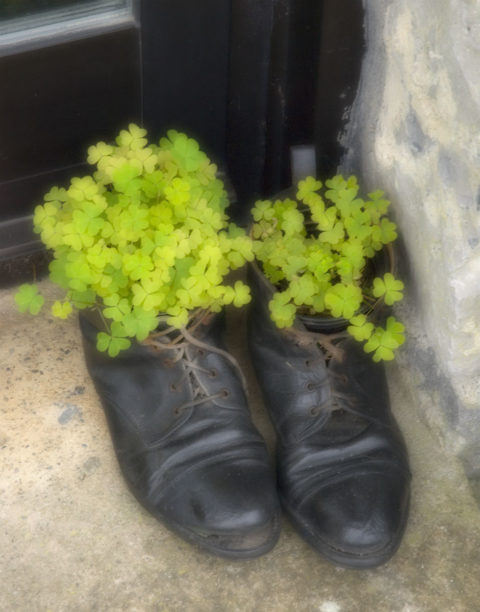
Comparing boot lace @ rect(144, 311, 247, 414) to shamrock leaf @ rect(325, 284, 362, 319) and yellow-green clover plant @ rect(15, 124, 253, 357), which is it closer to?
yellow-green clover plant @ rect(15, 124, 253, 357)

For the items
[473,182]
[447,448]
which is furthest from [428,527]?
[473,182]

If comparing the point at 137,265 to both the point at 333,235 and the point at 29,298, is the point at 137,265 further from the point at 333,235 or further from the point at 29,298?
the point at 333,235

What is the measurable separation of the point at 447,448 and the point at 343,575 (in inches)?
12.0

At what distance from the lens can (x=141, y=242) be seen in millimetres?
1365

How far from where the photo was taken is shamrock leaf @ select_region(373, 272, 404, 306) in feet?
4.62

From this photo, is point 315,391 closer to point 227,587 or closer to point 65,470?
point 227,587

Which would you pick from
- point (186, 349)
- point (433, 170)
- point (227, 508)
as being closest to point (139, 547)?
point (227, 508)

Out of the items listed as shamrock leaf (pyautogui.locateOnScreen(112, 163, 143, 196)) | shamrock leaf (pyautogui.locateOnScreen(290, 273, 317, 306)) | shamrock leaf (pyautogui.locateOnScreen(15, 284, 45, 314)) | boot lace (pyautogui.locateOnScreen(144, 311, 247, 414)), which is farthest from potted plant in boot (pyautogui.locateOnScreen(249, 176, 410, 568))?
shamrock leaf (pyautogui.locateOnScreen(15, 284, 45, 314))

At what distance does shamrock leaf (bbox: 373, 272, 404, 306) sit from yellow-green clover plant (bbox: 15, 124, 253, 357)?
205 mm

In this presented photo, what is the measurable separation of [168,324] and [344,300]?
0.28 metres

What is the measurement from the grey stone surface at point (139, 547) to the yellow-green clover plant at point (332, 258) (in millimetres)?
253

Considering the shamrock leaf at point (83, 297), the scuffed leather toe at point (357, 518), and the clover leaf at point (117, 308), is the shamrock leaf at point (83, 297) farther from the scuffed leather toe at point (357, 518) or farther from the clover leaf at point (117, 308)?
the scuffed leather toe at point (357, 518)

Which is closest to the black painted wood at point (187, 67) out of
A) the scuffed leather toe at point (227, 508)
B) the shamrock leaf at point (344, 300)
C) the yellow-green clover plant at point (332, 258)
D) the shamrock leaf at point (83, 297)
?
the yellow-green clover plant at point (332, 258)

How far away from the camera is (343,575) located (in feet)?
4.60
